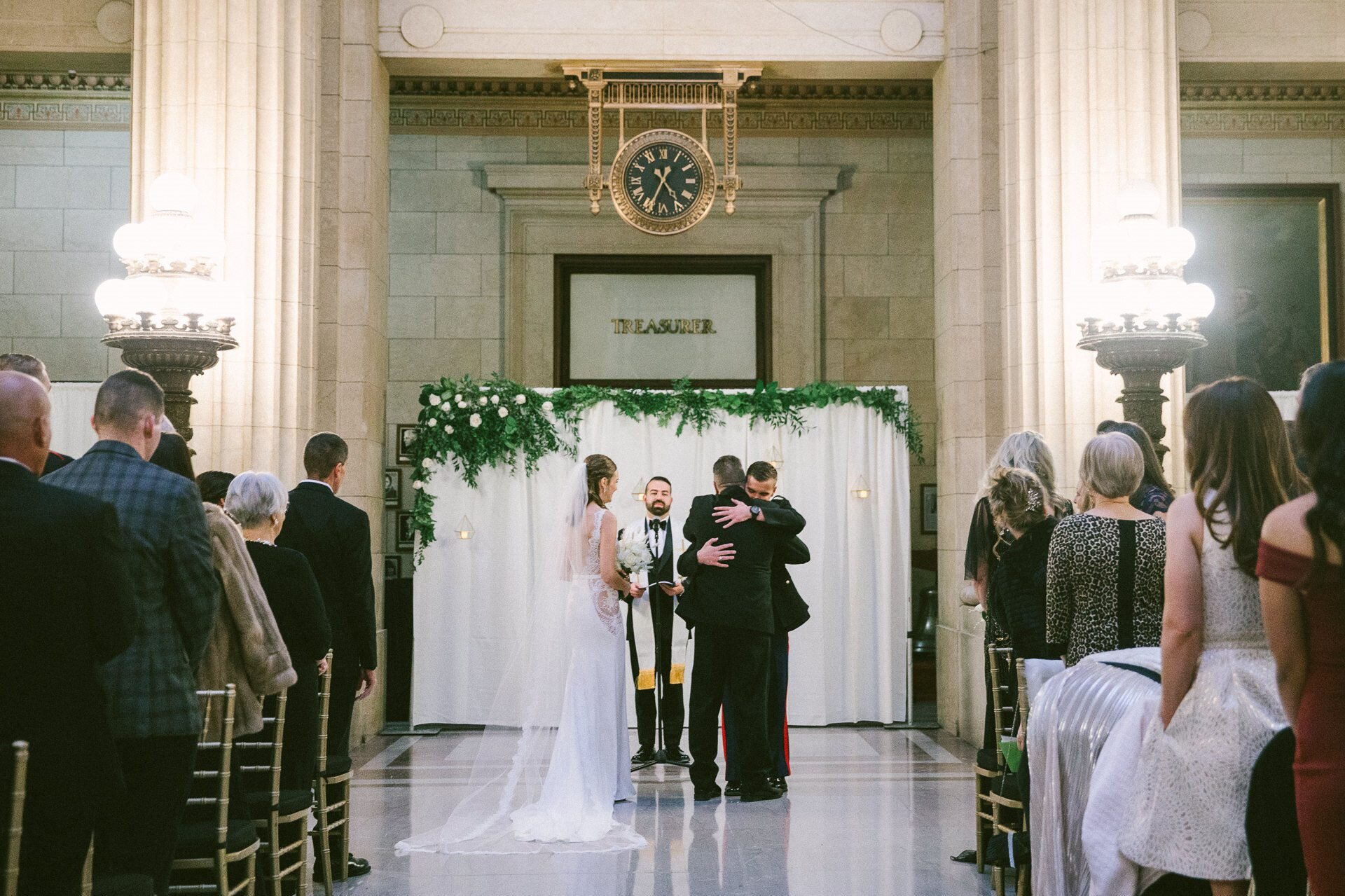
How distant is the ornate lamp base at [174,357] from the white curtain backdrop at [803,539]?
3211 mm

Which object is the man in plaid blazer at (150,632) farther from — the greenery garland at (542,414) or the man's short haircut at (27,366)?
the greenery garland at (542,414)

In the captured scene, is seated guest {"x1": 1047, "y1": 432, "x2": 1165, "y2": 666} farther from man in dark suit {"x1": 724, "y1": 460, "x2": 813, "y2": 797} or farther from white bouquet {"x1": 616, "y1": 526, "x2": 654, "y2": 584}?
white bouquet {"x1": 616, "y1": 526, "x2": 654, "y2": 584}

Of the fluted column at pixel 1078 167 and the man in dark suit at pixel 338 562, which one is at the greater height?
the fluted column at pixel 1078 167

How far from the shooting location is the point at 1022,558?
16.5 feet

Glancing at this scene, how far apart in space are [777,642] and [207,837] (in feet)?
14.8

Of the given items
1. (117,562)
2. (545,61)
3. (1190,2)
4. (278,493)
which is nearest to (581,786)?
(278,493)

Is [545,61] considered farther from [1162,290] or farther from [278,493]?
[278,493]

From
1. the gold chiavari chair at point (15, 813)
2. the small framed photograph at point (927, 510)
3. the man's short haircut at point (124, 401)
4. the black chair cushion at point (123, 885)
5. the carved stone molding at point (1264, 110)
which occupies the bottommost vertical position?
the black chair cushion at point (123, 885)

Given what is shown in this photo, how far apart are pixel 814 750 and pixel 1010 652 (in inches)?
177

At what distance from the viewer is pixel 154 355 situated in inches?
284

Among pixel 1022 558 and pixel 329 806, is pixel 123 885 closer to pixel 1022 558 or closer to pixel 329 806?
pixel 329 806

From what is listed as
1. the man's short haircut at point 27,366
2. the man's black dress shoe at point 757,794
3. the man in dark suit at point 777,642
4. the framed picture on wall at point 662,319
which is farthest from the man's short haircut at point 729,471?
the framed picture on wall at point 662,319

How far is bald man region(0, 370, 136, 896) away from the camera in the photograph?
2.90 meters

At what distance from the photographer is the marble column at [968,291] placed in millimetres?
9797
